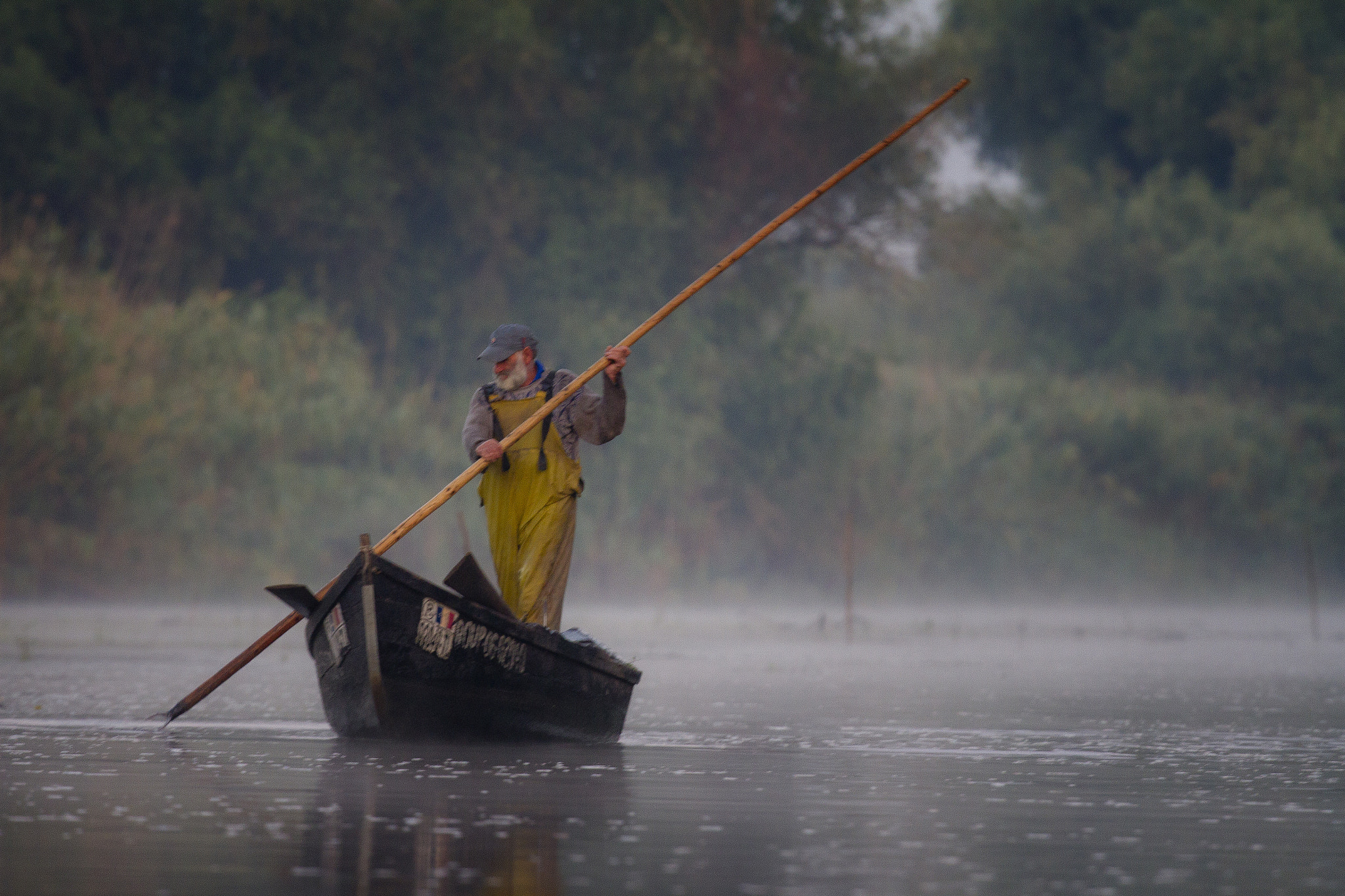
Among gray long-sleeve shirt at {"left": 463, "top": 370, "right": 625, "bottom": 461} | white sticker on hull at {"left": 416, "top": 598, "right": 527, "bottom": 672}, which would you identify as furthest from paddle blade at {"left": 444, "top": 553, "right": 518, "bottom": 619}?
gray long-sleeve shirt at {"left": 463, "top": 370, "right": 625, "bottom": 461}

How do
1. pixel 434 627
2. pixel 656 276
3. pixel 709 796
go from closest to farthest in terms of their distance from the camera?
pixel 709 796 < pixel 434 627 < pixel 656 276

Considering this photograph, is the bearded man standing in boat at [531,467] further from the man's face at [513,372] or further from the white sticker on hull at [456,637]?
the white sticker on hull at [456,637]

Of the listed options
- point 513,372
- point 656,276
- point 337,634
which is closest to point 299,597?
point 337,634

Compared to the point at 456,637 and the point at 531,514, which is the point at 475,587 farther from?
the point at 531,514

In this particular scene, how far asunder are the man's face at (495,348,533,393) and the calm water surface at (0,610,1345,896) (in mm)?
1914

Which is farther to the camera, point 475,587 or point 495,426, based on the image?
point 495,426

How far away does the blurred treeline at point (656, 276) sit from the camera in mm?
35812

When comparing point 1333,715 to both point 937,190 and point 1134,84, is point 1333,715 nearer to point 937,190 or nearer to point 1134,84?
point 937,190

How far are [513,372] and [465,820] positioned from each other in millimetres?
3658

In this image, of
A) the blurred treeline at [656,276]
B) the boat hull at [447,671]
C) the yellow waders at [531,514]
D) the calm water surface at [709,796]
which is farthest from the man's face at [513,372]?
the blurred treeline at [656,276]

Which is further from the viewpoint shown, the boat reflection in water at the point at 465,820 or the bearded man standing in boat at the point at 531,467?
the bearded man standing in boat at the point at 531,467

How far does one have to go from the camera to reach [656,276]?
3928 centimetres

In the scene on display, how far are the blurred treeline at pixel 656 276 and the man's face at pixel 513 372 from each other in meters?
22.9

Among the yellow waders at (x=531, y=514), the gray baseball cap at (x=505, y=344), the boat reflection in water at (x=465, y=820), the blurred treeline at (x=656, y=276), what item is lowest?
the boat reflection in water at (x=465, y=820)
